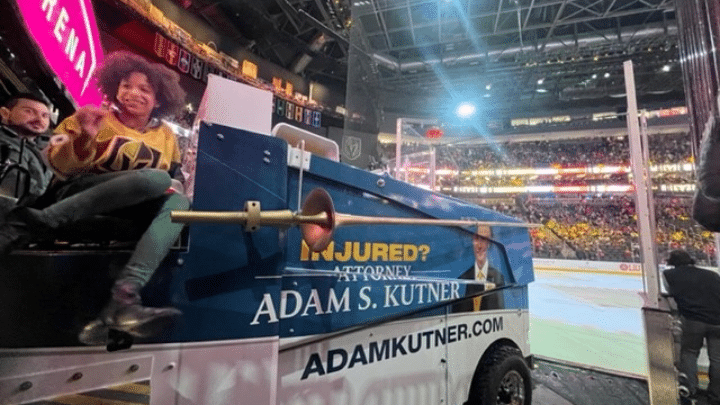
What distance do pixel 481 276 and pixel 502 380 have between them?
661 mm

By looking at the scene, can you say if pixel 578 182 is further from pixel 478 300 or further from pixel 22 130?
pixel 22 130

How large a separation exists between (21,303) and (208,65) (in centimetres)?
1130

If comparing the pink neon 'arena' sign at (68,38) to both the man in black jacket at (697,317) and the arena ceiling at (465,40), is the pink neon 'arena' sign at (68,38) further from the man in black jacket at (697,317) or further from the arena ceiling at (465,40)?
the man in black jacket at (697,317)

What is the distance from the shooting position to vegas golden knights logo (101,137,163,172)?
116 cm

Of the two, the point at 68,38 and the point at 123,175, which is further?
the point at 68,38

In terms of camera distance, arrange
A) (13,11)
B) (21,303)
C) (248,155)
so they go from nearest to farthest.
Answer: (21,303) → (248,155) → (13,11)

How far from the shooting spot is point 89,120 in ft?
3.88

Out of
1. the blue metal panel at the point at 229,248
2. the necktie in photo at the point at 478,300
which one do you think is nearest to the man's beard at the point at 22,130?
the blue metal panel at the point at 229,248

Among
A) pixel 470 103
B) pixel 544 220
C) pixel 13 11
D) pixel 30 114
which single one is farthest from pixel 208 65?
pixel 544 220

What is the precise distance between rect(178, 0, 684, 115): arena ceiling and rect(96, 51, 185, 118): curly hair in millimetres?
5978

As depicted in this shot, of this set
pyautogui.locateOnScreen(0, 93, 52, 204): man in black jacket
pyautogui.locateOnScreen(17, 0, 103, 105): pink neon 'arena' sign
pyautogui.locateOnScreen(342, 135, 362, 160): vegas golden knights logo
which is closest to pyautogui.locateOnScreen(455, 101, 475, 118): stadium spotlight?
pyautogui.locateOnScreen(342, 135, 362, 160): vegas golden knights logo

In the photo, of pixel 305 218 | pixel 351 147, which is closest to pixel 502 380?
pixel 305 218

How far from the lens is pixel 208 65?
1055 centimetres

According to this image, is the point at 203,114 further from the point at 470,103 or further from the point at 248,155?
the point at 470,103
